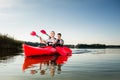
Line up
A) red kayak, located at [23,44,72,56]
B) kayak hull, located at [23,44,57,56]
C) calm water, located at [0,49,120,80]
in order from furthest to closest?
1. red kayak, located at [23,44,72,56]
2. kayak hull, located at [23,44,57,56]
3. calm water, located at [0,49,120,80]

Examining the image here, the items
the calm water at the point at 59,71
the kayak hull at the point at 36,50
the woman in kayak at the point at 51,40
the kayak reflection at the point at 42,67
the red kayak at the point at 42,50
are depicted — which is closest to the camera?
the calm water at the point at 59,71

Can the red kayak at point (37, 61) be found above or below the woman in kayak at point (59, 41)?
below

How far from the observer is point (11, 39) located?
33.4 metres

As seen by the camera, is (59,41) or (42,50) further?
(59,41)

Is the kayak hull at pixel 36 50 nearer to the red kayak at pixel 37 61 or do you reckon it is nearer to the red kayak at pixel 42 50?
the red kayak at pixel 42 50

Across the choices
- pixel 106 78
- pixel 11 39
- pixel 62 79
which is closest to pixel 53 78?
pixel 62 79

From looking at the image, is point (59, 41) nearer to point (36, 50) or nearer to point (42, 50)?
point (42, 50)

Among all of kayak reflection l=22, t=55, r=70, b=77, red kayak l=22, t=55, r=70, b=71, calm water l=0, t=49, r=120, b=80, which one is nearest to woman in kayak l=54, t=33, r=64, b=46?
red kayak l=22, t=55, r=70, b=71

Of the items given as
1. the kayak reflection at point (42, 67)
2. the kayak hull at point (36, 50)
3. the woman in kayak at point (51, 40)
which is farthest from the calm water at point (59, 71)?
the woman in kayak at point (51, 40)

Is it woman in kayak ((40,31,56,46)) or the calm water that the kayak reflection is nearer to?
the calm water

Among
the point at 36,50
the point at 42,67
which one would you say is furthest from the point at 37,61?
the point at 36,50

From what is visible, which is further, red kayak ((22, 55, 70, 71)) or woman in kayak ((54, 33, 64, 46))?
woman in kayak ((54, 33, 64, 46))

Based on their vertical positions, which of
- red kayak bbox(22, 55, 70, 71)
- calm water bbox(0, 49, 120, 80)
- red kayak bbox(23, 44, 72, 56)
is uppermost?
red kayak bbox(23, 44, 72, 56)

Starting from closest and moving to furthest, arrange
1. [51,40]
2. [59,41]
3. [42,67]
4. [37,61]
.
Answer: [42,67] → [37,61] → [51,40] → [59,41]
